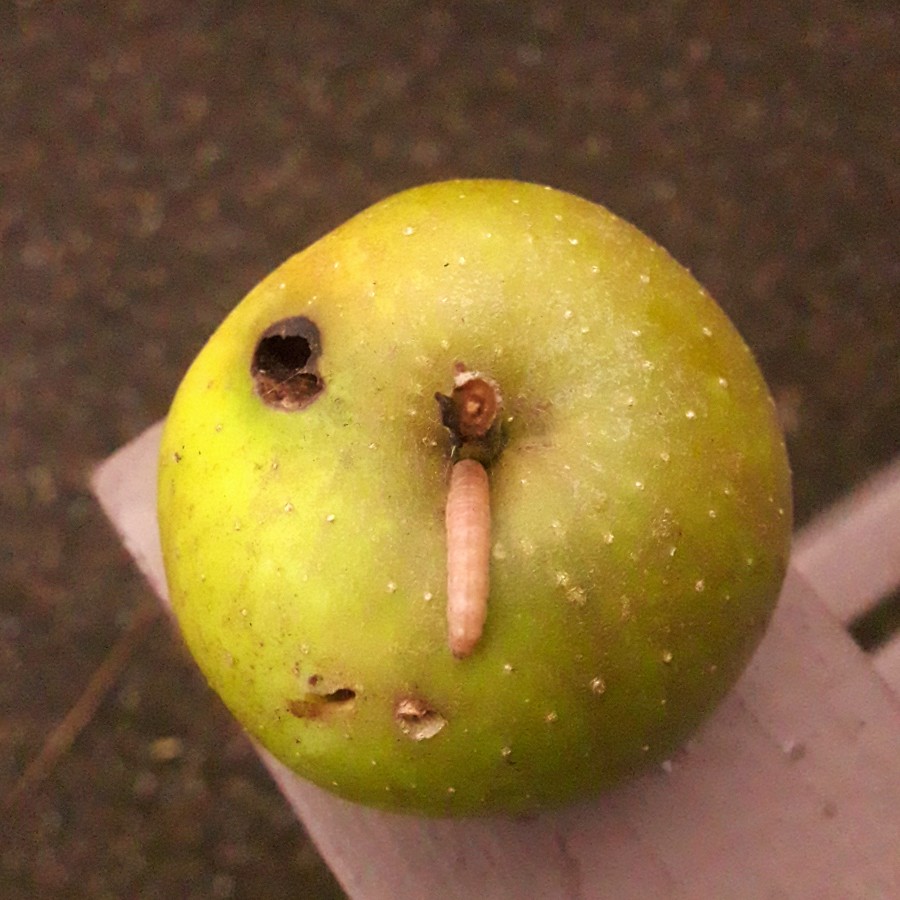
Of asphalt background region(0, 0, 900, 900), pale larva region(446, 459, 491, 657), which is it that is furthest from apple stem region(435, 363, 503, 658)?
asphalt background region(0, 0, 900, 900)

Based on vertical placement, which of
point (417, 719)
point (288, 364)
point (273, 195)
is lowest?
point (417, 719)

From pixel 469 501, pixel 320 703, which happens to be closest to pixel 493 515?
pixel 469 501

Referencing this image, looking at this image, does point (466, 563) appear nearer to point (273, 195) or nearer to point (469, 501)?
point (469, 501)

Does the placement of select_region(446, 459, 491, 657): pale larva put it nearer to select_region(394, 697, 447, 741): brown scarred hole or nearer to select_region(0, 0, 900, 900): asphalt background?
select_region(394, 697, 447, 741): brown scarred hole

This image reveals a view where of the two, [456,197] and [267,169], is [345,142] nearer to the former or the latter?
[267,169]

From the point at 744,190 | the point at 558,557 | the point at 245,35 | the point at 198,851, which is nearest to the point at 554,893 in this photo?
the point at 558,557

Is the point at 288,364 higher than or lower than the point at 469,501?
higher
